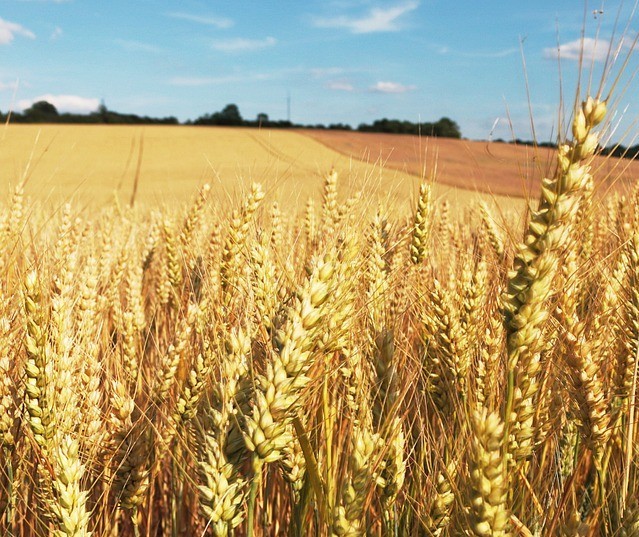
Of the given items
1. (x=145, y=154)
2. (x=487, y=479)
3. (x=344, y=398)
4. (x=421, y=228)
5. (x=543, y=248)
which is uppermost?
(x=145, y=154)

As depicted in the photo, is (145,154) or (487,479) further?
(145,154)

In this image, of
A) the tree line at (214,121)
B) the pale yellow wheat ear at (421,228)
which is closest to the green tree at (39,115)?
the tree line at (214,121)

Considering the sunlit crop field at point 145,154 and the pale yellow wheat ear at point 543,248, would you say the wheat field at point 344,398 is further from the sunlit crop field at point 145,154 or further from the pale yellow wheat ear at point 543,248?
the sunlit crop field at point 145,154

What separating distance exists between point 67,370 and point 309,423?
1.99 ft

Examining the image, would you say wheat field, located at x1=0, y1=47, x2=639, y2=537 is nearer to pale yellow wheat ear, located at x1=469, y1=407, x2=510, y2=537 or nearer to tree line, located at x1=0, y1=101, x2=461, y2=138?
pale yellow wheat ear, located at x1=469, y1=407, x2=510, y2=537

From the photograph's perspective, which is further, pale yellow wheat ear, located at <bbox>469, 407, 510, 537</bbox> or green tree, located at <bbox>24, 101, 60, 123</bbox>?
green tree, located at <bbox>24, 101, 60, 123</bbox>

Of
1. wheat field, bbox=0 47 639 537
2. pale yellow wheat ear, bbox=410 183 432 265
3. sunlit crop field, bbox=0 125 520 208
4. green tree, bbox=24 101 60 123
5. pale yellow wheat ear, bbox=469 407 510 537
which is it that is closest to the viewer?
pale yellow wheat ear, bbox=469 407 510 537

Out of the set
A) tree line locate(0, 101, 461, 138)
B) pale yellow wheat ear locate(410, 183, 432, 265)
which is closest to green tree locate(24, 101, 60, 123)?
tree line locate(0, 101, 461, 138)

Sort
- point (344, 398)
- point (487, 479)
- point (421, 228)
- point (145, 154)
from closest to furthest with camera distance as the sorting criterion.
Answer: point (487, 479)
point (344, 398)
point (421, 228)
point (145, 154)

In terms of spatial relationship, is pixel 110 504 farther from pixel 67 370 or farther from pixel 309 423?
pixel 309 423

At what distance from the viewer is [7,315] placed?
1662 mm

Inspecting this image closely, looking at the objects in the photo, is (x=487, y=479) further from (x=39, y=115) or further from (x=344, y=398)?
(x=39, y=115)

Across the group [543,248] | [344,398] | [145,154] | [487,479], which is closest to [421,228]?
[344,398]

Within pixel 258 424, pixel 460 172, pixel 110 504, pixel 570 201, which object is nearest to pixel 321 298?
pixel 258 424
